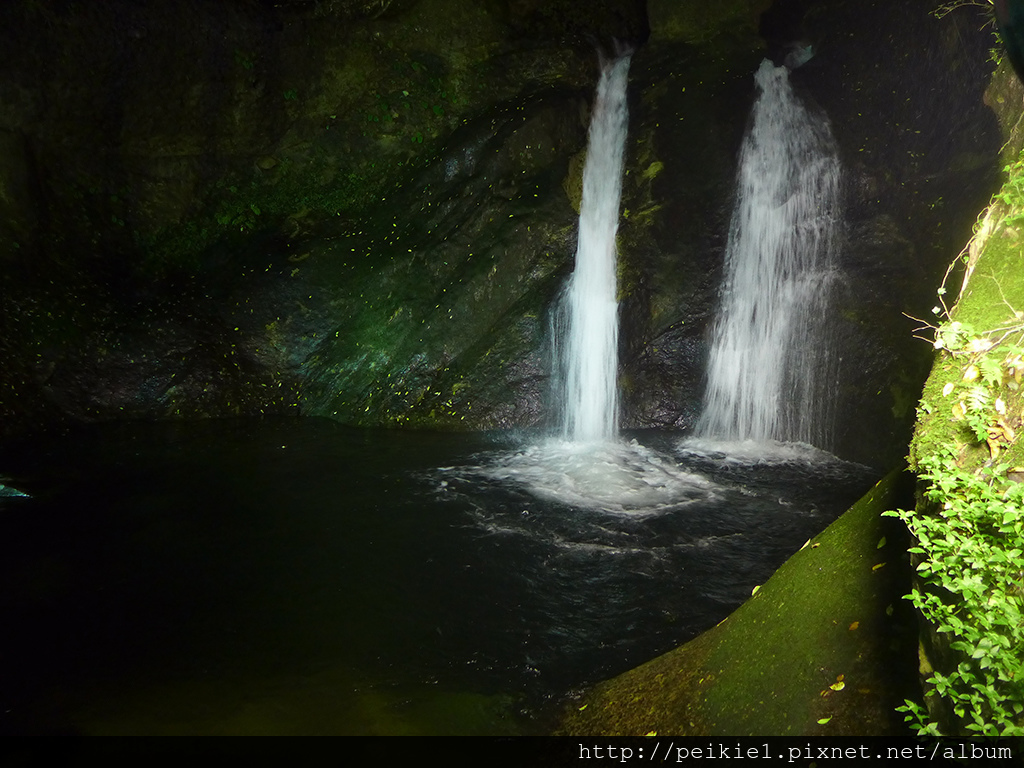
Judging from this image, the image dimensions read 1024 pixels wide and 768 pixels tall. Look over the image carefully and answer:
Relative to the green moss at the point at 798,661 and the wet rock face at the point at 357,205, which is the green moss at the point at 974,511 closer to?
the green moss at the point at 798,661

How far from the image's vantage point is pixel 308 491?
299 inches

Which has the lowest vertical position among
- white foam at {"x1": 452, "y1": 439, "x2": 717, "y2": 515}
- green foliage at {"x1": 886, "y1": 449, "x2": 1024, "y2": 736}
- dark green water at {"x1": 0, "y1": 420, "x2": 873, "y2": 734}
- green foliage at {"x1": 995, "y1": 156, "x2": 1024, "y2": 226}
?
dark green water at {"x1": 0, "y1": 420, "x2": 873, "y2": 734}

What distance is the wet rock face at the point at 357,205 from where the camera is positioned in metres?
9.55

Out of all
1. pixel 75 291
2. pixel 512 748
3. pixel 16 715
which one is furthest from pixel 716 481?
pixel 75 291

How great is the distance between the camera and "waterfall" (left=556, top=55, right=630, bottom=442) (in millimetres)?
10430

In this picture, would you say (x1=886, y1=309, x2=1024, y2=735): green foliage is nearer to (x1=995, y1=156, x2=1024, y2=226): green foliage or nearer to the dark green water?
(x1=995, y1=156, x2=1024, y2=226): green foliage

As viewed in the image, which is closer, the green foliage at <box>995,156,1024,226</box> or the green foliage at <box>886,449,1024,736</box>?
the green foliage at <box>886,449,1024,736</box>

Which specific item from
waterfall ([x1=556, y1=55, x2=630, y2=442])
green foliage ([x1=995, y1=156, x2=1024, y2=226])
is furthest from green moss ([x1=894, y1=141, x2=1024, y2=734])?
waterfall ([x1=556, y1=55, x2=630, y2=442])

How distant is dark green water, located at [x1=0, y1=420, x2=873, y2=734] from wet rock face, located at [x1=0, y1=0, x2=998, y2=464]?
1.61 m

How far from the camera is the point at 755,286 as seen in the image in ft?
31.8

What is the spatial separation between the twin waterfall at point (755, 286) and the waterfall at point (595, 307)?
16 mm

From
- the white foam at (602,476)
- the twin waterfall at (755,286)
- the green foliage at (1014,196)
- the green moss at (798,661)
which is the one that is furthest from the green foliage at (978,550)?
the twin waterfall at (755,286)

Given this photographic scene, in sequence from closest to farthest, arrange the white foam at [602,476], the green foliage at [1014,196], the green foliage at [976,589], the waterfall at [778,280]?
the green foliage at [976,589]
the green foliage at [1014,196]
the white foam at [602,476]
the waterfall at [778,280]

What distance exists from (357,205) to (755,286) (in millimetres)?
6077
